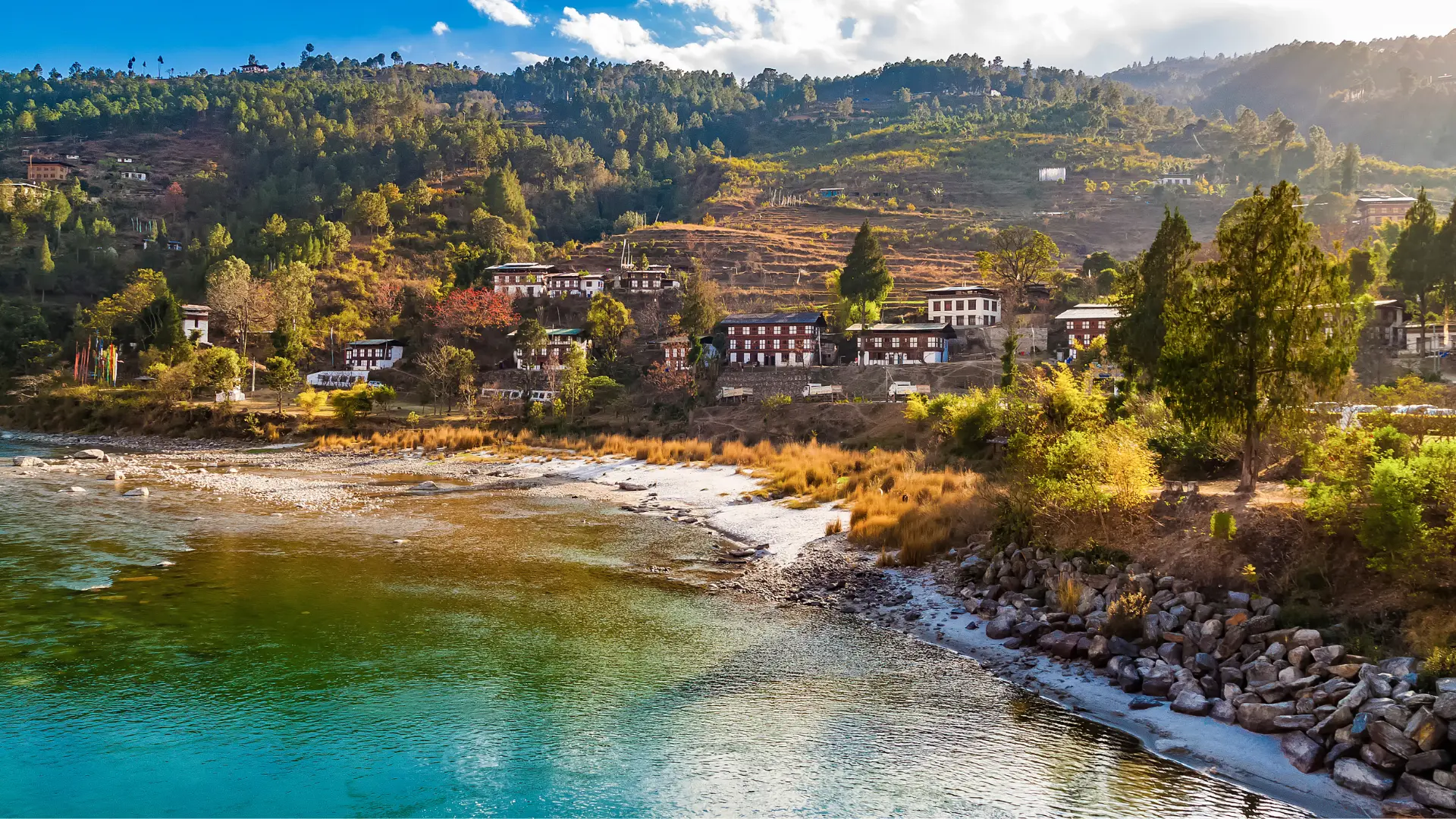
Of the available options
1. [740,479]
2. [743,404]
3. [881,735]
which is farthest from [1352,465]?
[743,404]

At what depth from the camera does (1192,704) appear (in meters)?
14.8

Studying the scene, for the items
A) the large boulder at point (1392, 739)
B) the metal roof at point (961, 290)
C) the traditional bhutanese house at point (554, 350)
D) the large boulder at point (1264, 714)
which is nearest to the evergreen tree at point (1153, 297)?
the large boulder at point (1264, 714)

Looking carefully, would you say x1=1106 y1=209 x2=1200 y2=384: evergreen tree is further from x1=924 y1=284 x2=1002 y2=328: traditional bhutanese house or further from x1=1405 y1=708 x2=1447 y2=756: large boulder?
x1=924 y1=284 x2=1002 y2=328: traditional bhutanese house

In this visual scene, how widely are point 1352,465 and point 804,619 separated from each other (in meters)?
11.8

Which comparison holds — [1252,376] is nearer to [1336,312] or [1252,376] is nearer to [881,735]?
[1336,312]

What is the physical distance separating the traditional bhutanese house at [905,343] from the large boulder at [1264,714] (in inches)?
2275

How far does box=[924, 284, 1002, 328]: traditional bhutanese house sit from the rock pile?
5960 cm

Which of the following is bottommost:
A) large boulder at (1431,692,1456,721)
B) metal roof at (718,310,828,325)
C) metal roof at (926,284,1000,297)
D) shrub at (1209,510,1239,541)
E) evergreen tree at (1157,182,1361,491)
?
large boulder at (1431,692,1456,721)

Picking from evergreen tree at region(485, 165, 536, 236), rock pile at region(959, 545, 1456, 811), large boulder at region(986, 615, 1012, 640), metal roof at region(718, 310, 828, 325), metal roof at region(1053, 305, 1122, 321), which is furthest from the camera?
evergreen tree at region(485, 165, 536, 236)

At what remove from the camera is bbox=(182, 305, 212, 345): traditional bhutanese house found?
84812 millimetres

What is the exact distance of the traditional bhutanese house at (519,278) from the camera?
315 feet

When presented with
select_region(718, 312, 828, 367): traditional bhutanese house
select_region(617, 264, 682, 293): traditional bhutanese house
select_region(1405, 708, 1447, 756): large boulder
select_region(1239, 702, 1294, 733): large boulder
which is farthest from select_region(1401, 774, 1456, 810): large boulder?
select_region(617, 264, 682, 293): traditional bhutanese house

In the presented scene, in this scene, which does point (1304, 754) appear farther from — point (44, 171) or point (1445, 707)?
point (44, 171)

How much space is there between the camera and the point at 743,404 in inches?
2489
